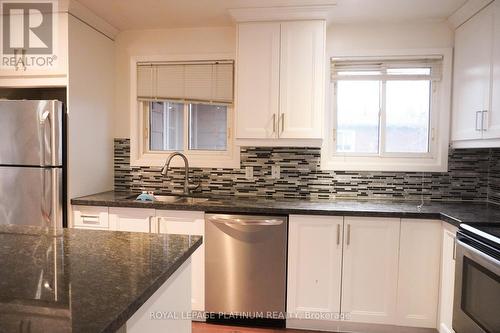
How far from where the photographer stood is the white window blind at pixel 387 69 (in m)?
2.66

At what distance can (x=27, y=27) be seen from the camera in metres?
2.46

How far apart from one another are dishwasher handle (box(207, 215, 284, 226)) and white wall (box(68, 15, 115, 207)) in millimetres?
1185

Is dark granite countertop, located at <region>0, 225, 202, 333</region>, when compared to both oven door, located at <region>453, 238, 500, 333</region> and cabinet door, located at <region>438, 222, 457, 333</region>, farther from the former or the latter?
cabinet door, located at <region>438, 222, 457, 333</region>

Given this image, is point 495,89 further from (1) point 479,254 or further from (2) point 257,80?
(2) point 257,80

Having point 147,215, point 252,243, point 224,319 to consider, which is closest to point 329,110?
point 252,243

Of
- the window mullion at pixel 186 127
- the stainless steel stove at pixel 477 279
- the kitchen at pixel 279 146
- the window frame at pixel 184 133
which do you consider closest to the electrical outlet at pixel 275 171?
the kitchen at pixel 279 146

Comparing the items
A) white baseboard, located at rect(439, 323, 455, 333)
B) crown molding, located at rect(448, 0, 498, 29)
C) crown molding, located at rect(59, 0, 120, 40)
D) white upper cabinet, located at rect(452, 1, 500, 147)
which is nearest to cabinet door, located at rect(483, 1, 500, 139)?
white upper cabinet, located at rect(452, 1, 500, 147)

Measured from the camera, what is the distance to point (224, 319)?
239 cm

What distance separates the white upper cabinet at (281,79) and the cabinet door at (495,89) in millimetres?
1085

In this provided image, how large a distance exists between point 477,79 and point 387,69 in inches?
27.4

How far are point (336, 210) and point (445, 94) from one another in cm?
143

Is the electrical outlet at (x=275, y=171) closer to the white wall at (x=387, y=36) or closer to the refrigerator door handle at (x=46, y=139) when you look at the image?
the white wall at (x=387, y=36)

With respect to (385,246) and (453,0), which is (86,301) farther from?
(453,0)

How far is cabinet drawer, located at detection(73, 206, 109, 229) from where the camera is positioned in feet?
8.02
